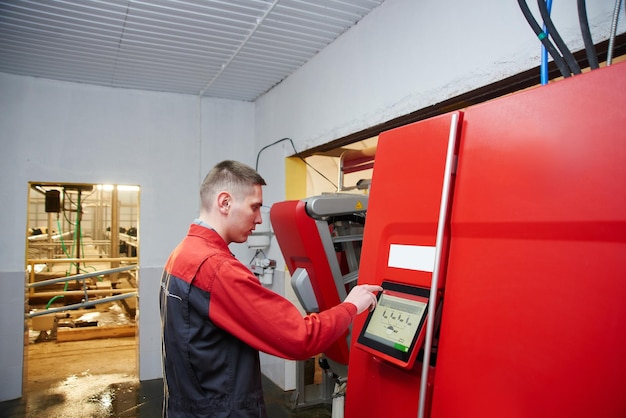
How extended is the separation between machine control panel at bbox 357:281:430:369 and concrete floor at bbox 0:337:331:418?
2.66 metres

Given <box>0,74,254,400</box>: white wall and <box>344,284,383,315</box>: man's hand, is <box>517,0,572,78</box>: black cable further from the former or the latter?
<box>0,74,254,400</box>: white wall

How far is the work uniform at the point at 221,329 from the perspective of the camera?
1.42m

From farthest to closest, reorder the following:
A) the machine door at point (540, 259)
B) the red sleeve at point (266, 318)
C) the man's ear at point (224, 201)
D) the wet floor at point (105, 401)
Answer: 1. the wet floor at point (105, 401)
2. the man's ear at point (224, 201)
3. the red sleeve at point (266, 318)
4. the machine door at point (540, 259)

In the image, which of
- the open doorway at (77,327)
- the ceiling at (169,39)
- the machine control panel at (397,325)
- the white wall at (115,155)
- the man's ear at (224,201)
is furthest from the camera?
the open doorway at (77,327)

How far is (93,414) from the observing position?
3730 mm

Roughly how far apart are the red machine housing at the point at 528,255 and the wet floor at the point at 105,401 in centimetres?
280

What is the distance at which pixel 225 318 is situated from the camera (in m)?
1.46

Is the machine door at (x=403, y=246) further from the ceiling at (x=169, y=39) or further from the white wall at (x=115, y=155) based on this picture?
the white wall at (x=115, y=155)

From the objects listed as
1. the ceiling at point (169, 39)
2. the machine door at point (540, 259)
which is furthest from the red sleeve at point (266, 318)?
the ceiling at point (169, 39)

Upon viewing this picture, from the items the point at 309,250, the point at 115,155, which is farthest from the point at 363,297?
the point at 115,155

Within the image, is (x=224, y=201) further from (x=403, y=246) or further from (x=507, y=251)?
(x=507, y=251)

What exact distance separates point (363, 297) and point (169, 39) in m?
2.89

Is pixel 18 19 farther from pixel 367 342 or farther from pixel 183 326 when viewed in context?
pixel 367 342

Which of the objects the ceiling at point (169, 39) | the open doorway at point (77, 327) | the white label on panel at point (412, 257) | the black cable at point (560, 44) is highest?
the ceiling at point (169, 39)
